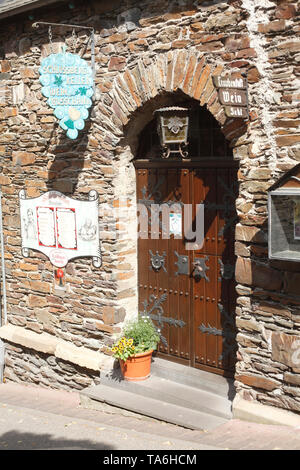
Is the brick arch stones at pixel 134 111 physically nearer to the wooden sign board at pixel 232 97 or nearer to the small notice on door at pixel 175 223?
the wooden sign board at pixel 232 97

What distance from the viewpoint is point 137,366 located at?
6.38m

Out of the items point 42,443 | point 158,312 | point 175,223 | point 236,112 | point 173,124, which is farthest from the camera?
point 158,312

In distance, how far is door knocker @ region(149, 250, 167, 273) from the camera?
6.62 metres

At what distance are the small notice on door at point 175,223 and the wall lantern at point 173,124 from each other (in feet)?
3.03

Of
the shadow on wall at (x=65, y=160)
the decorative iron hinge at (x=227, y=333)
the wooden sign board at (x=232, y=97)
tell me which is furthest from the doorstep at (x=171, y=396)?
the wooden sign board at (x=232, y=97)

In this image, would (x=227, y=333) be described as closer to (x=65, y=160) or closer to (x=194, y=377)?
(x=194, y=377)

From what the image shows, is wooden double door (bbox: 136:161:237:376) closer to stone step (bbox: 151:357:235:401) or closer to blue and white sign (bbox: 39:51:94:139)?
stone step (bbox: 151:357:235:401)

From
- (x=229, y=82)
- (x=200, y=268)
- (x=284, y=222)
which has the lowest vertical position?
(x=200, y=268)

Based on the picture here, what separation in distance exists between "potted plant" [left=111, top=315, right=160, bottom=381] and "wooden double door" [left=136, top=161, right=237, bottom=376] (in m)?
0.30

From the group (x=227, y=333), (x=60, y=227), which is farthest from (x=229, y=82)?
(x=60, y=227)

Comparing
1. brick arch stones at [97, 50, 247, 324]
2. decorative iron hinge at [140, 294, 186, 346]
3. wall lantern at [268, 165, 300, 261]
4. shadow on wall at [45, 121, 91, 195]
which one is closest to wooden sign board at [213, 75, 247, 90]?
brick arch stones at [97, 50, 247, 324]

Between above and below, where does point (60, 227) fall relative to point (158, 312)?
above

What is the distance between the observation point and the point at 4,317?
27.2 feet

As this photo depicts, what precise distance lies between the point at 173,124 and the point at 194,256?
1.49 metres
